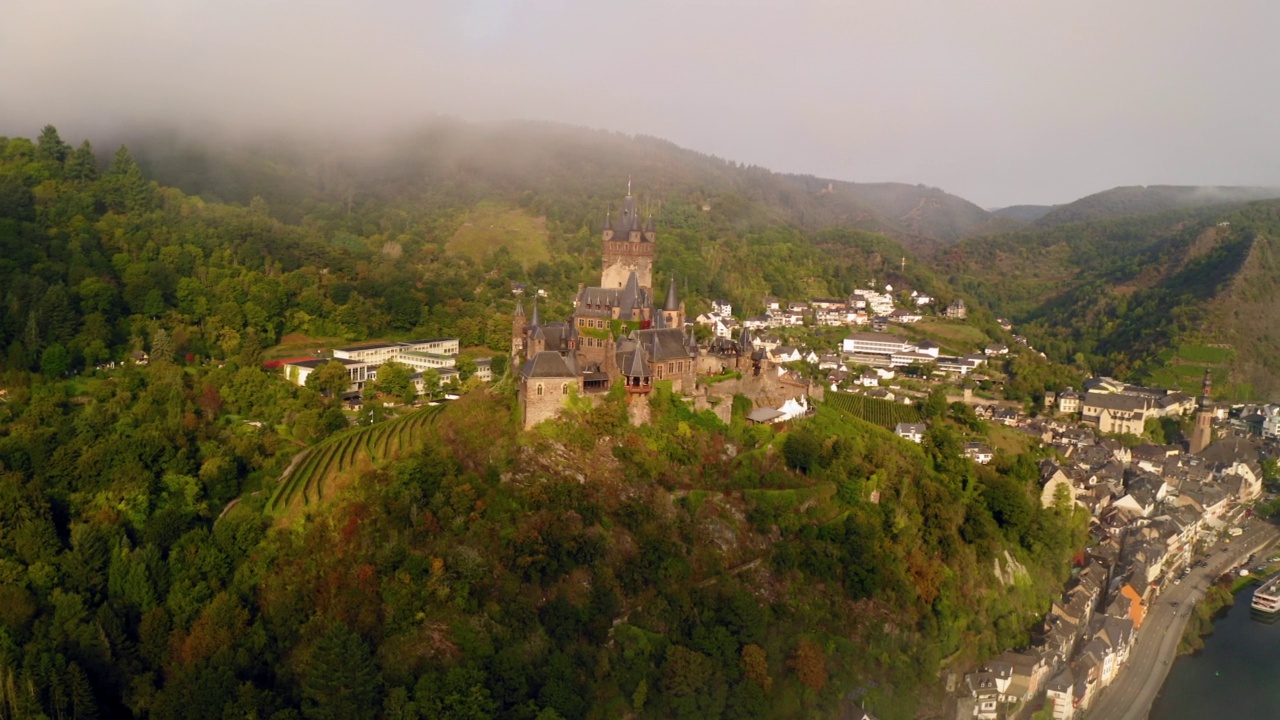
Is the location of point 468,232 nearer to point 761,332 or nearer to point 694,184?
point 761,332

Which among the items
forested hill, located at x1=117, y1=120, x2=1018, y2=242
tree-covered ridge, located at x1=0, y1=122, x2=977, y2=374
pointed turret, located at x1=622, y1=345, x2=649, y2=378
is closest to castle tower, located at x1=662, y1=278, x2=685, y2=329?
pointed turret, located at x1=622, y1=345, x2=649, y2=378

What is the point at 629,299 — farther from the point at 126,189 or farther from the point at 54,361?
the point at 126,189

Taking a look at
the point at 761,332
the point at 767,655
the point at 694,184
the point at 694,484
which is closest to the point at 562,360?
the point at 694,484

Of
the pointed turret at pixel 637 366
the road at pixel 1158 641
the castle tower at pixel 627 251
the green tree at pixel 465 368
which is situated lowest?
the road at pixel 1158 641

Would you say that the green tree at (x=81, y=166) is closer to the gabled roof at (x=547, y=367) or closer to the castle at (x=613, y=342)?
the castle at (x=613, y=342)

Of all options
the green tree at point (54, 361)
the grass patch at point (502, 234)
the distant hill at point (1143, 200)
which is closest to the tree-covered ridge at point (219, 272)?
the green tree at point (54, 361)

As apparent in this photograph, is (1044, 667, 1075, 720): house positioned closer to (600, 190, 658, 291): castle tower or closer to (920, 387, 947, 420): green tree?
(600, 190, 658, 291): castle tower
